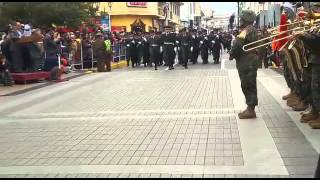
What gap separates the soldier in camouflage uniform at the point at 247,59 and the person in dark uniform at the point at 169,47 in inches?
532

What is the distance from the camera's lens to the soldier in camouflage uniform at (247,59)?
9422mm

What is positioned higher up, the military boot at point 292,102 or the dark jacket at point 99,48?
the dark jacket at point 99,48

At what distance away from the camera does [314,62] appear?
27.1ft

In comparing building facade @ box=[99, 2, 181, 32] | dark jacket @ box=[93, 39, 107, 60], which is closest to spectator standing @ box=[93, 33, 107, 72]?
dark jacket @ box=[93, 39, 107, 60]

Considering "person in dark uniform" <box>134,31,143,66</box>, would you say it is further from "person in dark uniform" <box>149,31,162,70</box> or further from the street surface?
the street surface

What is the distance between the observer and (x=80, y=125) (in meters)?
9.59

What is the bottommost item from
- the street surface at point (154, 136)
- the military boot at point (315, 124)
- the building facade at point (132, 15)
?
the street surface at point (154, 136)

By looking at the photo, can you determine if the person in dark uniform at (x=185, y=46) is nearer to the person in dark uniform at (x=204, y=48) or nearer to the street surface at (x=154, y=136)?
the person in dark uniform at (x=204, y=48)

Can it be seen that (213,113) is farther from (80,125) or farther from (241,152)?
(241,152)

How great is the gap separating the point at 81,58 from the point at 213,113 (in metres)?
14.2

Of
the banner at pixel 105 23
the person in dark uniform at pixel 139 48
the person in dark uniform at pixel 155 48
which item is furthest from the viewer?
the banner at pixel 105 23

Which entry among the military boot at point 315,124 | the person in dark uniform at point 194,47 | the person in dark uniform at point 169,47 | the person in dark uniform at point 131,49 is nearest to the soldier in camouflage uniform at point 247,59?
the military boot at point 315,124

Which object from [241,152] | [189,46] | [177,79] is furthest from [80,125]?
[189,46]

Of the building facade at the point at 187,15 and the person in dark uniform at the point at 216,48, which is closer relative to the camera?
the person in dark uniform at the point at 216,48
